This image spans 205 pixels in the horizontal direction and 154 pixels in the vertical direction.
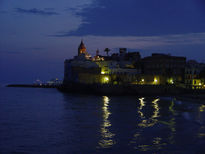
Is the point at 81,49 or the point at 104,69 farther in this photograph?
the point at 81,49

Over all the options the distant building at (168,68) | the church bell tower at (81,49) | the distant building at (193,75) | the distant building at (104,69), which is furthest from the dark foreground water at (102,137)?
the church bell tower at (81,49)

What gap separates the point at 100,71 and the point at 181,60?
29945 millimetres

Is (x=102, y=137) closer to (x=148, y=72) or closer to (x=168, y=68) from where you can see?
(x=168, y=68)

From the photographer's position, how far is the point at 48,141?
73.8 feet

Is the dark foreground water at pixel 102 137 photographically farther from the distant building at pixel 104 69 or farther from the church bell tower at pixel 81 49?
the church bell tower at pixel 81 49

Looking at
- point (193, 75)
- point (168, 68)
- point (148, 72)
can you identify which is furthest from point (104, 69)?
point (193, 75)

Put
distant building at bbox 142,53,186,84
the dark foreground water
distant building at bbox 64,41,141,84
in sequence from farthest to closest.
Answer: distant building at bbox 64,41,141,84 → distant building at bbox 142,53,186,84 → the dark foreground water

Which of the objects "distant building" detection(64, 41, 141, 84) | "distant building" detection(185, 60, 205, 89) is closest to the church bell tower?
"distant building" detection(64, 41, 141, 84)

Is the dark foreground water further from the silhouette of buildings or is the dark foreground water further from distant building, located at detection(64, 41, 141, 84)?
distant building, located at detection(64, 41, 141, 84)

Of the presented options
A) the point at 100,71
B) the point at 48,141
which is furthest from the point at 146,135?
the point at 100,71

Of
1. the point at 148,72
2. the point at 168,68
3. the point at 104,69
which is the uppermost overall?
the point at 168,68

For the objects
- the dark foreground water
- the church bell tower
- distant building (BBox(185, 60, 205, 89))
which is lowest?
the dark foreground water

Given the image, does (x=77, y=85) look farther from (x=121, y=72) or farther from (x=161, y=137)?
(x=161, y=137)

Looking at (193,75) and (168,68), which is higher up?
(168,68)
